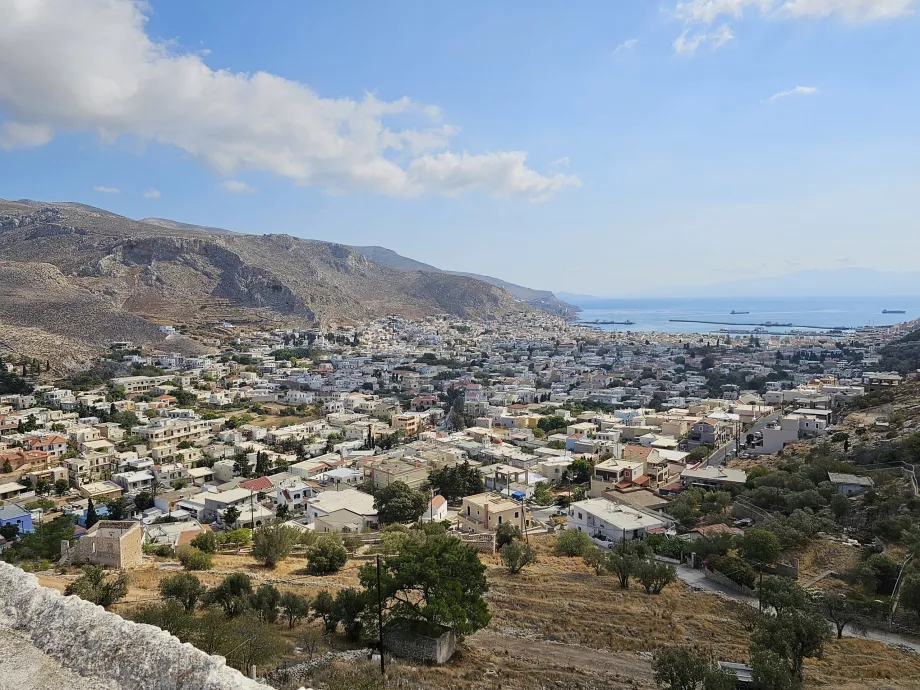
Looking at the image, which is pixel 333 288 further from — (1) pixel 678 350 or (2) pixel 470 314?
(1) pixel 678 350

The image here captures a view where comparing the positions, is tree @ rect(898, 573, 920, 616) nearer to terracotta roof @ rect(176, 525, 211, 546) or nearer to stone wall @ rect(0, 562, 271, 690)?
stone wall @ rect(0, 562, 271, 690)

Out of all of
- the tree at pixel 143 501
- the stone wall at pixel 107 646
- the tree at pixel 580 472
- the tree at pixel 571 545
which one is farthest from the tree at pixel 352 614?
the tree at pixel 580 472

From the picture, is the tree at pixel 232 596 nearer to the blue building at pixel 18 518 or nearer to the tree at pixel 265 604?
the tree at pixel 265 604

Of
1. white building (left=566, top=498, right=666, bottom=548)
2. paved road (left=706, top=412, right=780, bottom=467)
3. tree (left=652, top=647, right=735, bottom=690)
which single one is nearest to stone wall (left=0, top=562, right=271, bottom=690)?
tree (left=652, top=647, right=735, bottom=690)

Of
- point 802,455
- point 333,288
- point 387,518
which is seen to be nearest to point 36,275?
point 333,288

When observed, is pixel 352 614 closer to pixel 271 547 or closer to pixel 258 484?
pixel 271 547

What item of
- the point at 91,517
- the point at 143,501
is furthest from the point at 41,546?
the point at 143,501

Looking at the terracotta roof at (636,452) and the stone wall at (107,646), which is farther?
the terracotta roof at (636,452)
